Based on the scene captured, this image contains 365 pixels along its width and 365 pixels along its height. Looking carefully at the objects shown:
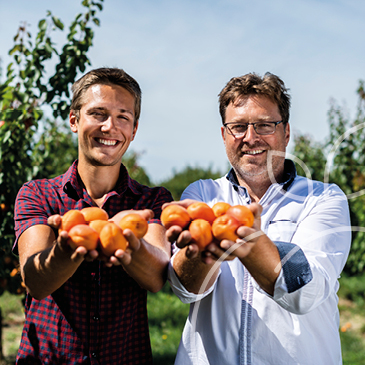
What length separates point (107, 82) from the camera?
229 cm

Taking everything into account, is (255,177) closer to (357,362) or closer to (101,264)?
(101,264)

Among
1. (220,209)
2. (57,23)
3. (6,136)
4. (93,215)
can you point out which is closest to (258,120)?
(220,209)

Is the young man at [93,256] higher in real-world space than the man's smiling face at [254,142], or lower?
lower

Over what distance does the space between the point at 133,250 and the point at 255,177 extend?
3.15 ft

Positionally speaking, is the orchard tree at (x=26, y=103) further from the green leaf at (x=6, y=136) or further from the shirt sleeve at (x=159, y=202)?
the shirt sleeve at (x=159, y=202)

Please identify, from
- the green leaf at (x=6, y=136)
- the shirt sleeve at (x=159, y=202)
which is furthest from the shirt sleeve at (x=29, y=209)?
the green leaf at (x=6, y=136)

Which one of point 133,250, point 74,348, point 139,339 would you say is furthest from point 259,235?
point 74,348

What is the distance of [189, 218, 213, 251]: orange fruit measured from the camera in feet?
5.74

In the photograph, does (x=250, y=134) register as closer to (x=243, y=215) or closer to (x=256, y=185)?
(x=256, y=185)

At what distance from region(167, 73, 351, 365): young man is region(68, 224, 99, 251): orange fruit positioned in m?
0.33

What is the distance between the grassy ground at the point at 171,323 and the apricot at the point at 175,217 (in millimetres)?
3313

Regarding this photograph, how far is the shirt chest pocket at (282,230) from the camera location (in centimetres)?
222

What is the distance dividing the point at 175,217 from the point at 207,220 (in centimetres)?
15

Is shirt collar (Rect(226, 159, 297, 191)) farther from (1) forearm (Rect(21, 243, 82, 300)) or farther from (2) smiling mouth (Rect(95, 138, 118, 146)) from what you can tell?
(1) forearm (Rect(21, 243, 82, 300))
